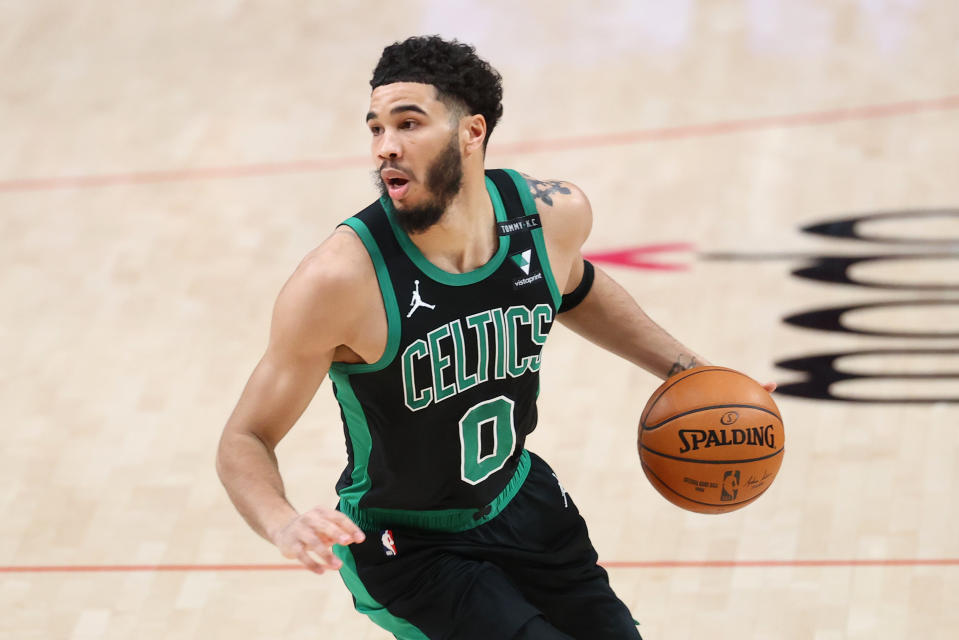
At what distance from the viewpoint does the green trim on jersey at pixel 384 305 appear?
3.25 metres

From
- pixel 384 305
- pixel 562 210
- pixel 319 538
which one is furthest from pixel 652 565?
pixel 319 538

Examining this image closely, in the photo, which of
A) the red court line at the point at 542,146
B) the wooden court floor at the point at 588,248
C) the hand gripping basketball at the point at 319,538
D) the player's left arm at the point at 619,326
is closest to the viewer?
the hand gripping basketball at the point at 319,538

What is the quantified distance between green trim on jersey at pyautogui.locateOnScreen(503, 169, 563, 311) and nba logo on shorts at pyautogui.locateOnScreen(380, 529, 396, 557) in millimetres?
723

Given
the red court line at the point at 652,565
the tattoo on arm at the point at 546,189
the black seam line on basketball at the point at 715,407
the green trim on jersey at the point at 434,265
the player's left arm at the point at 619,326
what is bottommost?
the red court line at the point at 652,565

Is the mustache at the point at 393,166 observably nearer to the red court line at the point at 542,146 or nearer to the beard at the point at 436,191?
the beard at the point at 436,191

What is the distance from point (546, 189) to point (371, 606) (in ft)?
3.89

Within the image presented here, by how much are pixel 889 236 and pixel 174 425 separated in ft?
12.6

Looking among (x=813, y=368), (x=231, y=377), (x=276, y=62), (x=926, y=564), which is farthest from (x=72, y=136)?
(x=926, y=564)

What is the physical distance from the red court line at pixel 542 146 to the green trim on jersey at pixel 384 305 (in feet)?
17.2

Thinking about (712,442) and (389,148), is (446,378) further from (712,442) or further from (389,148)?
(712,442)

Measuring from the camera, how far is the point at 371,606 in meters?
3.59

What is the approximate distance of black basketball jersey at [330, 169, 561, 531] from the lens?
3.30 meters

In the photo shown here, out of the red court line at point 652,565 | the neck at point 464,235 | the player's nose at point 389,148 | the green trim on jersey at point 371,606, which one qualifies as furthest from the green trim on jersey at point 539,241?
the red court line at point 652,565

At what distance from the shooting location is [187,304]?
23.7 ft
